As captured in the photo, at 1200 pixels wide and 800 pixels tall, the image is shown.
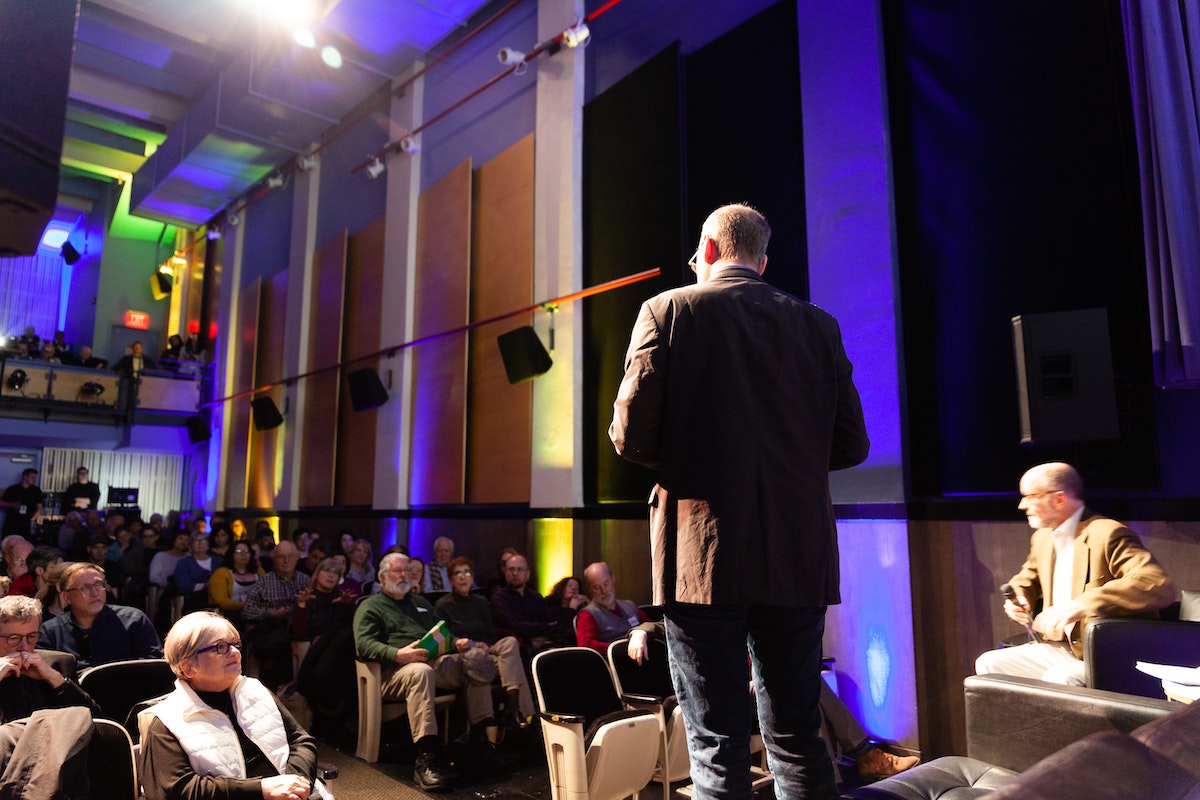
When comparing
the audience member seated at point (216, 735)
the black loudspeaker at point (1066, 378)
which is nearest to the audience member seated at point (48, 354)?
the audience member seated at point (216, 735)

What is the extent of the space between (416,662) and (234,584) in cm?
232

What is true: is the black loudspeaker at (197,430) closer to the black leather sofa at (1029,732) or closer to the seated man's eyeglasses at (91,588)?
the seated man's eyeglasses at (91,588)

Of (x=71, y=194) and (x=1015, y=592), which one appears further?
(x=71, y=194)

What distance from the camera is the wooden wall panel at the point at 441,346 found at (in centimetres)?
755

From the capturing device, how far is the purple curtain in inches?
120

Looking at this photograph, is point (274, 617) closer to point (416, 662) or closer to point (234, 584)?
point (234, 584)

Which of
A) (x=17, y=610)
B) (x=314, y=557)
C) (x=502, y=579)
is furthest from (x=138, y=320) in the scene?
(x=17, y=610)

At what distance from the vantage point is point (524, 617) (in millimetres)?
4945

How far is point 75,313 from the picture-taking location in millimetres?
15391

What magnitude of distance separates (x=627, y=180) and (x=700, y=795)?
5237mm

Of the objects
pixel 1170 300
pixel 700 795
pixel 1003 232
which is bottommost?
pixel 700 795

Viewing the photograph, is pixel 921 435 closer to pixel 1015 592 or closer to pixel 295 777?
pixel 1015 592

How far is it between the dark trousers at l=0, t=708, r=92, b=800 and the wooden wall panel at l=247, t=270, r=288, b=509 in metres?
9.17

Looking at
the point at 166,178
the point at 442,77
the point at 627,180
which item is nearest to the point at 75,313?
the point at 166,178
